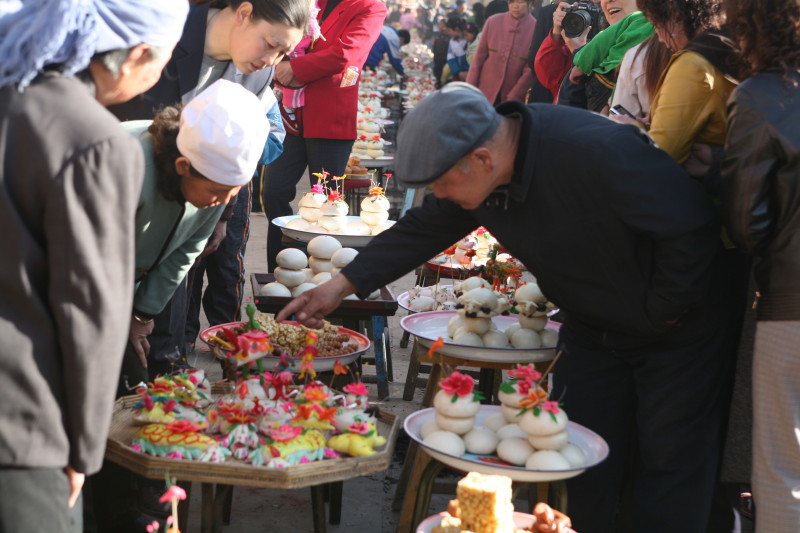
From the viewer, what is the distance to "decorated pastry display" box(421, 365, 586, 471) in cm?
210

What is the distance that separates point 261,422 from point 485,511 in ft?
2.33

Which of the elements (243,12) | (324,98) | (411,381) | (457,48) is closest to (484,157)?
(243,12)

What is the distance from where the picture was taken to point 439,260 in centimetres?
458

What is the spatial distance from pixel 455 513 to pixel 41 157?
3.53 feet

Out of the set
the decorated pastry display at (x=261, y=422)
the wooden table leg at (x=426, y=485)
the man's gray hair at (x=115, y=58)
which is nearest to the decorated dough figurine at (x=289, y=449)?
the decorated pastry display at (x=261, y=422)

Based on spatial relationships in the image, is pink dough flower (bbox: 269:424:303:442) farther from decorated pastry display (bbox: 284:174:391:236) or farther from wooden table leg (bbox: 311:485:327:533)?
decorated pastry display (bbox: 284:174:391:236)

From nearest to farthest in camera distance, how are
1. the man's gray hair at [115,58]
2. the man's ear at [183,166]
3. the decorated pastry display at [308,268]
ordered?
1. the man's gray hair at [115,58]
2. the man's ear at [183,166]
3. the decorated pastry display at [308,268]

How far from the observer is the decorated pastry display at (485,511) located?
1827 mm

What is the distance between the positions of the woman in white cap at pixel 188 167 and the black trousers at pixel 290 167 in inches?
110

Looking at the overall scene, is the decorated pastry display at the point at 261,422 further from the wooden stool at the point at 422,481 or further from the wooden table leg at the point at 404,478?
the wooden table leg at the point at 404,478

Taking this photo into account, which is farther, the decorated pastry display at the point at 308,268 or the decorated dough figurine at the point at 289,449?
the decorated pastry display at the point at 308,268

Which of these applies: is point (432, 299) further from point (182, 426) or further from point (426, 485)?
point (182, 426)

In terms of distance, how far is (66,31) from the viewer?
5.11 feet

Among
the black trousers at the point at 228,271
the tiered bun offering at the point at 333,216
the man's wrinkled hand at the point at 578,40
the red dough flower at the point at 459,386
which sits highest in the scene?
the man's wrinkled hand at the point at 578,40
